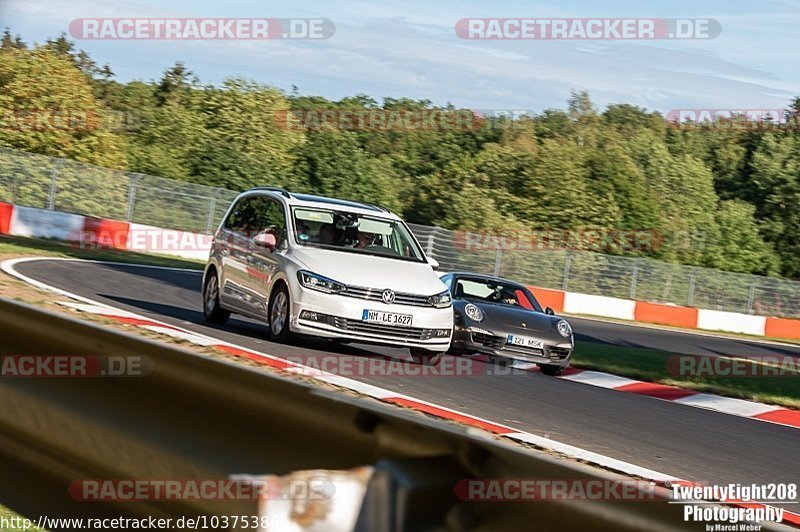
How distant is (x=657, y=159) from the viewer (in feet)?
260

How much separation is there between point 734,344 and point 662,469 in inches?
829

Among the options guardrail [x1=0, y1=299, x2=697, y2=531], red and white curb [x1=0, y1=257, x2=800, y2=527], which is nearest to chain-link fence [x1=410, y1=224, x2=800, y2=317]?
red and white curb [x1=0, y1=257, x2=800, y2=527]

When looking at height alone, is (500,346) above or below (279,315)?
below

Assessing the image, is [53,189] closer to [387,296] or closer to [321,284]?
[321,284]

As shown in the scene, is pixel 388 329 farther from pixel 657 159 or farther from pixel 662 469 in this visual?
pixel 657 159

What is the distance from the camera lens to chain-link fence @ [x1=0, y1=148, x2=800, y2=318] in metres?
31.0

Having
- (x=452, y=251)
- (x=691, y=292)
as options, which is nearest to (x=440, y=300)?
(x=452, y=251)

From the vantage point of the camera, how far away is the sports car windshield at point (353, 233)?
40.8 feet

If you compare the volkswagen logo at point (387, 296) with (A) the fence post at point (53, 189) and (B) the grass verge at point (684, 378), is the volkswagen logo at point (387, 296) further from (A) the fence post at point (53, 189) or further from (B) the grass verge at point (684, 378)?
(A) the fence post at point (53, 189)

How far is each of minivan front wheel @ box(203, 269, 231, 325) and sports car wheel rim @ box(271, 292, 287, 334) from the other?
Result: 173 centimetres

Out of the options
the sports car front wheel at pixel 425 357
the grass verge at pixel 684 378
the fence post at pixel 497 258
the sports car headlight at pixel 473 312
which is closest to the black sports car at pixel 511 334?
the sports car headlight at pixel 473 312

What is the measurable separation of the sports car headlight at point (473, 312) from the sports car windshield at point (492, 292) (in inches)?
25.6

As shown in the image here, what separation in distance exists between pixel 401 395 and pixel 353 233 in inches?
132

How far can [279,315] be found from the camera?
12047mm
